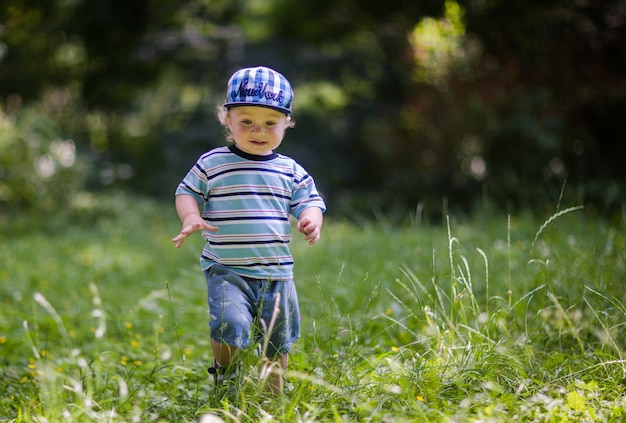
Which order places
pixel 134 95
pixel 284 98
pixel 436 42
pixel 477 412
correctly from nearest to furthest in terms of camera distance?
1. pixel 477 412
2. pixel 284 98
3. pixel 436 42
4. pixel 134 95

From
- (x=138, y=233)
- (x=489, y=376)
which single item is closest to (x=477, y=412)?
(x=489, y=376)

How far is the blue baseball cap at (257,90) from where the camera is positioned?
240cm

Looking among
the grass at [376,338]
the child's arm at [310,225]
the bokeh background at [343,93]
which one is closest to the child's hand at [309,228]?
the child's arm at [310,225]

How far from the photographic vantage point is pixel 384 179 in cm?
1025

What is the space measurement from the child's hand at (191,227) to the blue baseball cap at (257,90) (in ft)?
1.48

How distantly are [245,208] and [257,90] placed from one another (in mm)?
434

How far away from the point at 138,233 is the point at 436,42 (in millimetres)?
5427

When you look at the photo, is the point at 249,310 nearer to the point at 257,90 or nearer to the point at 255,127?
the point at 255,127

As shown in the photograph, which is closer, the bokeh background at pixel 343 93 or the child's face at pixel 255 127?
the child's face at pixel 255 127

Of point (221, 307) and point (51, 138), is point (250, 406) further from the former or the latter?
point (51, 138)

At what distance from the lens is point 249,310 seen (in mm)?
2504

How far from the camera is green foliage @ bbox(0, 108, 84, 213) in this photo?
8.30 metres

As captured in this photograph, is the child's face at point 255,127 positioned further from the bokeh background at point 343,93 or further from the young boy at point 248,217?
the bokeh background at point 343,93

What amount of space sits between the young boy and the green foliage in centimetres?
669
